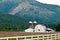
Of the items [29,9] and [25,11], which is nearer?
[29,9]

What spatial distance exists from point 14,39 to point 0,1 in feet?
245

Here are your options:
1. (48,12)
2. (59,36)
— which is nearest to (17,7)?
(48,12)

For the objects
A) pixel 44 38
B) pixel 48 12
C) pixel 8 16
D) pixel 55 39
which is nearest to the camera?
pixel 44 38

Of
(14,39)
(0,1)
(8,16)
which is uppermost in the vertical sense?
(0,1)

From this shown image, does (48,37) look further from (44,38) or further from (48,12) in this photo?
(48,12)

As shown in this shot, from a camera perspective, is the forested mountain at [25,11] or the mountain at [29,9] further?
the mountain at [29,9]

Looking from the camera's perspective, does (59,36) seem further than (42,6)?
No

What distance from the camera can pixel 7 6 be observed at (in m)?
78.2

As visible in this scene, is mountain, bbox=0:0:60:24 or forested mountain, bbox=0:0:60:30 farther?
mountain, bbox=0:0:60:24

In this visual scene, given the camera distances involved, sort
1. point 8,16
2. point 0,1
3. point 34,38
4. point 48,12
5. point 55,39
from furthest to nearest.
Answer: point 0,1 → point 48,12 → point 8,16 → point 55,39 → point 34,38

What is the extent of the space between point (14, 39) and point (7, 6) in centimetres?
6930

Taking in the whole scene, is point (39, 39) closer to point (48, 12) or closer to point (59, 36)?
point (59, 36)

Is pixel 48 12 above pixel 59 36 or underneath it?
above

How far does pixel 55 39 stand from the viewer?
13.1 meters
